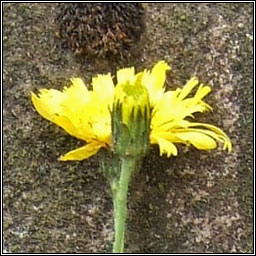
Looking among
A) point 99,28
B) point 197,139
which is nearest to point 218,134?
point 197,139

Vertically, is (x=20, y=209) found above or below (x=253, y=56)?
below

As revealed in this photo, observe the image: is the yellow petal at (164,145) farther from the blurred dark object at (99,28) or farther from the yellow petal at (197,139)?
the blurred dark object at (99,28)

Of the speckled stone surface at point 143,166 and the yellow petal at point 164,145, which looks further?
the speckled stone surface at point 143,166

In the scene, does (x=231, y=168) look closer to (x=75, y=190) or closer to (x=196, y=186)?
(x=196, y=186)

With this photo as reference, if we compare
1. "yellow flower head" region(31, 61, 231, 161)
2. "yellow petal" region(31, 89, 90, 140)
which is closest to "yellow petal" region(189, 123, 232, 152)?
"yellow flower head" region(31, 61, 231, 161)

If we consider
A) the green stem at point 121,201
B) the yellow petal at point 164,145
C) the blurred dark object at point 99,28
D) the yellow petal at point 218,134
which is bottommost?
the green stem at point 121,201

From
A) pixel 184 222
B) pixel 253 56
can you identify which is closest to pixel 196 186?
pixel 184 222

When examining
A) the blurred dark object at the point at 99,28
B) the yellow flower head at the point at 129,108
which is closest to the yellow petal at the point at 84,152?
the yellow flower head at the point at 129,108
